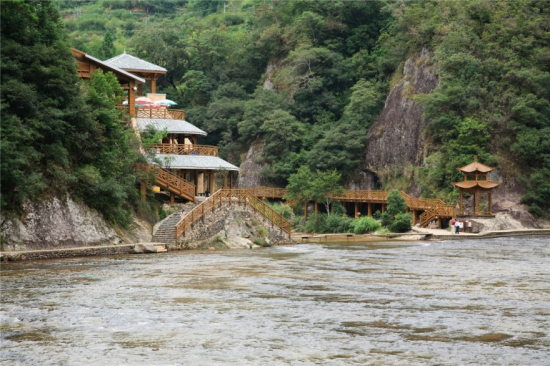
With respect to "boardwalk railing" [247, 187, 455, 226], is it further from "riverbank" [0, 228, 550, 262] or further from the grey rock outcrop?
the grey rock outcrop

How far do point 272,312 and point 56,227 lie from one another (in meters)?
15.5

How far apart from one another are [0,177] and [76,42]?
1971 inches

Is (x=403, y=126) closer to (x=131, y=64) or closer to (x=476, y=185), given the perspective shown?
(x=476, y=185)

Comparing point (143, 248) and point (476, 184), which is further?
point (476, 184)

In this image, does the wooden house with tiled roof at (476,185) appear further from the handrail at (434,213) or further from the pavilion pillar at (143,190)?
the pavilion pillar at (143,190)

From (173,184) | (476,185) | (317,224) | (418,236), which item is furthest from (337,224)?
(173,184)

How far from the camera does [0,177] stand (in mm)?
29672

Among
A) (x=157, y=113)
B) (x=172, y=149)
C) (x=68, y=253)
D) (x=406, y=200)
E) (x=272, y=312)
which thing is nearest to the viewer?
(x=272, y=312)

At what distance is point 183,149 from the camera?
47250mm

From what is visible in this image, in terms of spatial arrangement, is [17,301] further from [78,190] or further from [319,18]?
[319,18]

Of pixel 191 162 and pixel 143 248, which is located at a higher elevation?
pixel 191 162

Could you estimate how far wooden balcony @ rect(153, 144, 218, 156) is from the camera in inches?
1809

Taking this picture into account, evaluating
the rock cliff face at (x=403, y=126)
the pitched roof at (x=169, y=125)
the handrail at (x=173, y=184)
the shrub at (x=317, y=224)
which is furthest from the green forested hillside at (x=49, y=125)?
the rock cliff face at (x=403, y=126)

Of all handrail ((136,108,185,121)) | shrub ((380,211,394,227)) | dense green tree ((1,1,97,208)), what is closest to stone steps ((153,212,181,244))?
dense green tree ((1,1,97,208))
